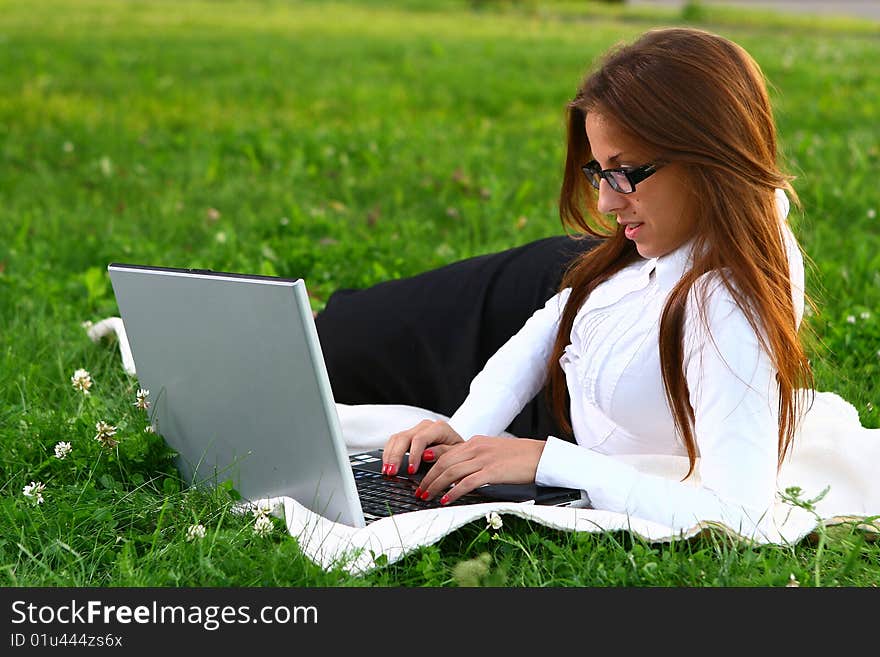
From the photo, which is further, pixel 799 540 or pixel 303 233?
pixel 303 233

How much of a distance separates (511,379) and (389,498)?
53 centimetres

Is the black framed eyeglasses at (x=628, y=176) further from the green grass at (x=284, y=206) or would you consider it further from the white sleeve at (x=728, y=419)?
the green grass at (x=284, y=206)

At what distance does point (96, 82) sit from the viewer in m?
9.19

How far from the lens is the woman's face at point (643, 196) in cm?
247

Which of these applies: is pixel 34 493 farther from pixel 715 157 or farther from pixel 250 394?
pixel 715 157

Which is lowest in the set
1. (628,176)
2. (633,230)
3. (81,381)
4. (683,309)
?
(81,381)

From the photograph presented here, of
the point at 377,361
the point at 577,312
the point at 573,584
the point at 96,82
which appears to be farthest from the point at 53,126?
the point at 573,584

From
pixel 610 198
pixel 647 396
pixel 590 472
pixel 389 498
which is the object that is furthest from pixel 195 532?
pixel 610 198

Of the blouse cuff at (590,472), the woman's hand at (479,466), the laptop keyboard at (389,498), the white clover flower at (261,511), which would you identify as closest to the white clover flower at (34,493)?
the white clover flower at (261,511)

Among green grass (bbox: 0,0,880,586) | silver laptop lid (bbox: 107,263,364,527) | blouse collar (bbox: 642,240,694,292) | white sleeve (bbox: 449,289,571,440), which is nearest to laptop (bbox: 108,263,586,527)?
silver laptop lid (bbox: 107,263,364,527)

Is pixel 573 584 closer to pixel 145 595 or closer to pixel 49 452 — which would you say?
pixel 145 595

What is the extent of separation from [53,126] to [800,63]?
6212mm

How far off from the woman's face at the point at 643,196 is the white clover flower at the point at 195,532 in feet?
3.60

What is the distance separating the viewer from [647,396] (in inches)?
105
